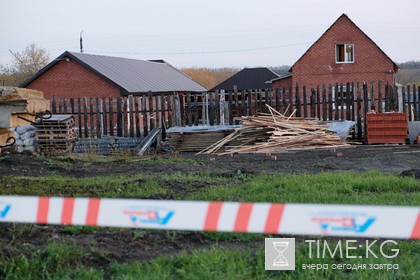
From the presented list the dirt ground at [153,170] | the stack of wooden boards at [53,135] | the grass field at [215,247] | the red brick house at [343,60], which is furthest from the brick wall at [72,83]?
the grass field at [215,247]

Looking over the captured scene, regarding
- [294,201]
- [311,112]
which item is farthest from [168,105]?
[294,201]

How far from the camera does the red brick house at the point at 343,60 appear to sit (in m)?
42.5

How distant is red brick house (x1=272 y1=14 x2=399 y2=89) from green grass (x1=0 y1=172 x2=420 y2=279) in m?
33.4

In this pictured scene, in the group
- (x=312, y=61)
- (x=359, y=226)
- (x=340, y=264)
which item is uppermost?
(x=312, y=61)

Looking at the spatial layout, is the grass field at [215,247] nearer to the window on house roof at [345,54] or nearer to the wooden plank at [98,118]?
the wooden plank at [98,118]

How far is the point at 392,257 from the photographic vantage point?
568 cm

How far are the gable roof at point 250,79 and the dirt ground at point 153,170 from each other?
3526 centimetres

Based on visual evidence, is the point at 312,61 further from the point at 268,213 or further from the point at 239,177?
the point at 268,213

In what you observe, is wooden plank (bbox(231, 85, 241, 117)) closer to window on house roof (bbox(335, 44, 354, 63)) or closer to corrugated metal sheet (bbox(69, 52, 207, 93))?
corrugated metal sheet (bbox(69, 52, 207, 93))

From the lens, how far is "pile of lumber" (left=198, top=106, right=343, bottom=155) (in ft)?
59.8

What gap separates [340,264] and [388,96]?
1850 centimetres

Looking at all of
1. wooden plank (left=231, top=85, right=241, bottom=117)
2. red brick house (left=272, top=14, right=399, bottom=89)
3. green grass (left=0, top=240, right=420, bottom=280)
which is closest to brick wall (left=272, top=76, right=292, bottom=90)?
red brick house (left=272, top=14, right=399, bottom=89)

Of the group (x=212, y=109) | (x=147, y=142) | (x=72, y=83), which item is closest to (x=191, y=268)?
(x=147, y=142)

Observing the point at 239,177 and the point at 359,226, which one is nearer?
the point at 359,226
